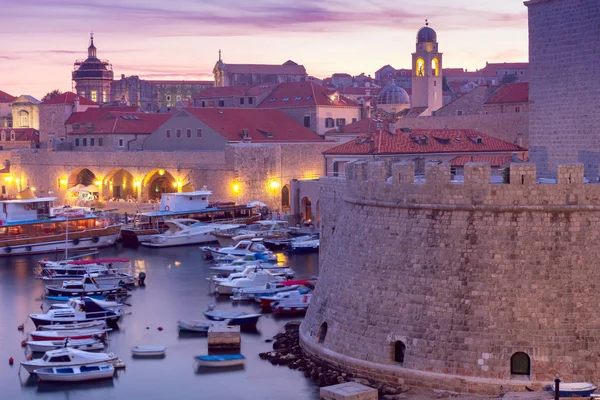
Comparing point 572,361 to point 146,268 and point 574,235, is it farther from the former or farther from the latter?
point 146,268

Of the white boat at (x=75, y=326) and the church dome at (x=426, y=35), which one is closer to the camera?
the white boat at (x=75, y=326)

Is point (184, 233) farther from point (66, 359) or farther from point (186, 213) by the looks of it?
point (66, 359)

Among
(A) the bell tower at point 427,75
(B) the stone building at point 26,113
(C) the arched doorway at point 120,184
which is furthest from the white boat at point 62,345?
(B) the stone building at point 26,113

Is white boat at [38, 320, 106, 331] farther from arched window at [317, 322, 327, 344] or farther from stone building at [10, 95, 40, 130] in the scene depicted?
stone building at [10, 95, 40, 130]

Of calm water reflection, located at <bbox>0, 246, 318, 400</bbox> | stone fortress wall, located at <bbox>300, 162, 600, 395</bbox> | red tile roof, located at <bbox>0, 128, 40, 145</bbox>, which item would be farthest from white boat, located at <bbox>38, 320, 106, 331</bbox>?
red tile roof, located at <bbox>0, 128, 40, 145</bbox>

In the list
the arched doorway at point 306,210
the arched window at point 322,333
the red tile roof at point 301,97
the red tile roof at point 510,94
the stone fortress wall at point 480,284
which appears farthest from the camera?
the red tile roof at point 301,97

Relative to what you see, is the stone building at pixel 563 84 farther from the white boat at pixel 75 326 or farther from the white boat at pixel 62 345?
the white boat at pixel 75 326

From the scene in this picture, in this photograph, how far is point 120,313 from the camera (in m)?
25.0

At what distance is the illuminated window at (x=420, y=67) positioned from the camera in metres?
64.2

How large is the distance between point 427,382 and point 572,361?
209cm

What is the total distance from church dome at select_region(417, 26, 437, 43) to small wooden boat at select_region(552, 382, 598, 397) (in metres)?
52.7

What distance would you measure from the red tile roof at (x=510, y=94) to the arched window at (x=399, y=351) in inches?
1271

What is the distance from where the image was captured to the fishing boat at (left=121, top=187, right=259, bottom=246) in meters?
42.4

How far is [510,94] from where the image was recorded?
47406mm
